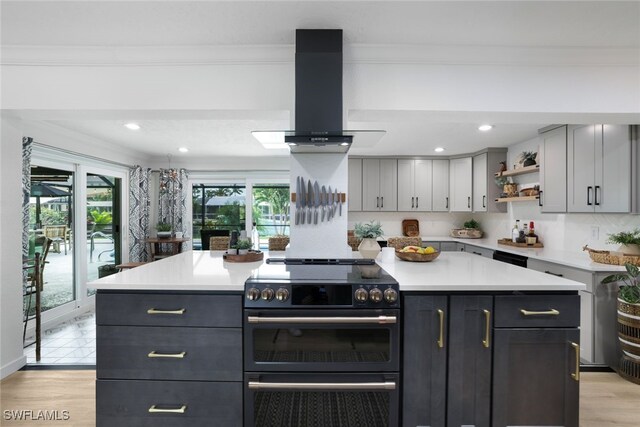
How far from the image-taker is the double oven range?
5.37ft

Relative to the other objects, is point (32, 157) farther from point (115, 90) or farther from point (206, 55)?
point (206, 55)

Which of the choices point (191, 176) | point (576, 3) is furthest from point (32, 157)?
point (576, 3)

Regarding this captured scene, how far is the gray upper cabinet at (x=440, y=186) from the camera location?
5.57 metres

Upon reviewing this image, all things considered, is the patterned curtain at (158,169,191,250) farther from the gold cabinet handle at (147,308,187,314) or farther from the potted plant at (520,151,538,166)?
the potted plant at (520,151,538,166)

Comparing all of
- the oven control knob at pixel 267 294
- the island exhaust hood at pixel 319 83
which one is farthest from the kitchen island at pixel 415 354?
the island exhaust hood at pixel 319 83

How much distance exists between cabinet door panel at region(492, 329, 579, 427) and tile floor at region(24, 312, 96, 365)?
10.2ft

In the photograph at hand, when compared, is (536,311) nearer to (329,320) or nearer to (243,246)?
(329,320)

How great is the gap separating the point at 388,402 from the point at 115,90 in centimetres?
268

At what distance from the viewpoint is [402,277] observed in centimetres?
184

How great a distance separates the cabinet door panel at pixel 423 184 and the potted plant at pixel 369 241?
3.34 meters

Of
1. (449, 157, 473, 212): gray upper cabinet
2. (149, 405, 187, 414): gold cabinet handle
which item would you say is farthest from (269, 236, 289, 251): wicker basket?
(449, 157, 473, 212): gray upper cabinet

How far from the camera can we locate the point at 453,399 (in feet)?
5.53

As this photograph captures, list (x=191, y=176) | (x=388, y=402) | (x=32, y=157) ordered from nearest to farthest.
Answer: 1. (x=388, y=402)
2. (x=32, y=157)
3. (x=191, y=176)

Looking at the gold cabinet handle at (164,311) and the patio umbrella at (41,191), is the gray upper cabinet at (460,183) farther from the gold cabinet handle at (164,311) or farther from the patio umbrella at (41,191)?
the patio umbrella at (41,191)
